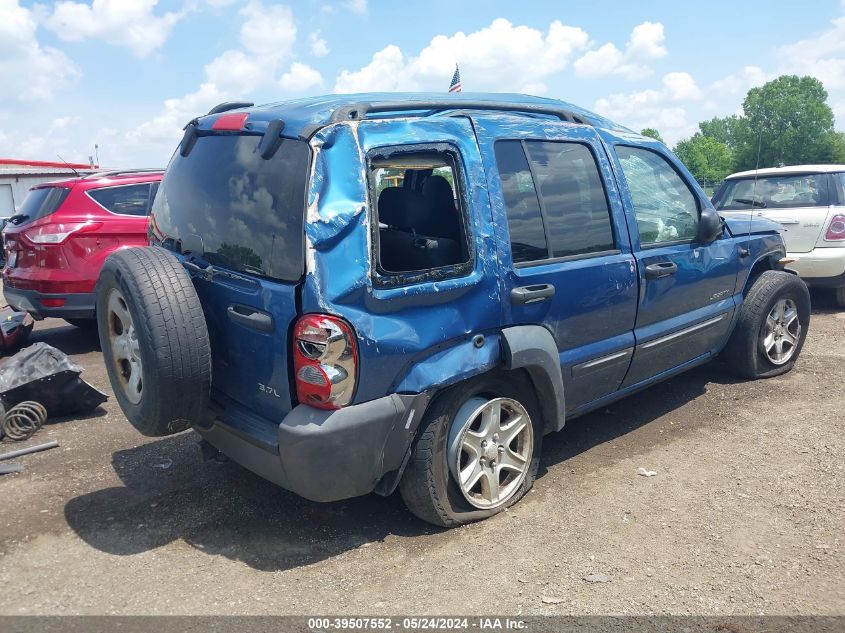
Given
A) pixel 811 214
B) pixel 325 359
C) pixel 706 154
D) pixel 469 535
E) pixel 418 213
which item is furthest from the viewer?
pixel 706 154

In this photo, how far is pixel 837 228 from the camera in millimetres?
7328

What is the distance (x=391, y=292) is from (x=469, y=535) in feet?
4.27

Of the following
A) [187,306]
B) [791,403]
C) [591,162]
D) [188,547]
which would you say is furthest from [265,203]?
[791,403]

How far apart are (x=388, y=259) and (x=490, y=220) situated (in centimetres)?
56

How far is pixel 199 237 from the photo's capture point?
3.30 metres

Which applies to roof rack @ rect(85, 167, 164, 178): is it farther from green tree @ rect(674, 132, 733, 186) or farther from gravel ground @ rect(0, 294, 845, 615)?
green tree @ rect(674, 132, 733, 186)

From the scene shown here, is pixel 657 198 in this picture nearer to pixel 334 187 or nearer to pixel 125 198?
pixel 334 187

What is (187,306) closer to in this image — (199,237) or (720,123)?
(199,237)

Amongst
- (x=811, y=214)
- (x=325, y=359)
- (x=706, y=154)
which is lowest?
(x=325, y=359)

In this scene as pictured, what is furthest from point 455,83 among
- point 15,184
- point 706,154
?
point 706,154

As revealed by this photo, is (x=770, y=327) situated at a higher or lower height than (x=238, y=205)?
lower

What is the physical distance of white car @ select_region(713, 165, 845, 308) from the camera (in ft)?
24.1

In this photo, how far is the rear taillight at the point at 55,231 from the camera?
659 centimetres

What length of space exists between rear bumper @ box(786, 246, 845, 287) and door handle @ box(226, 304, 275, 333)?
6.45 m
